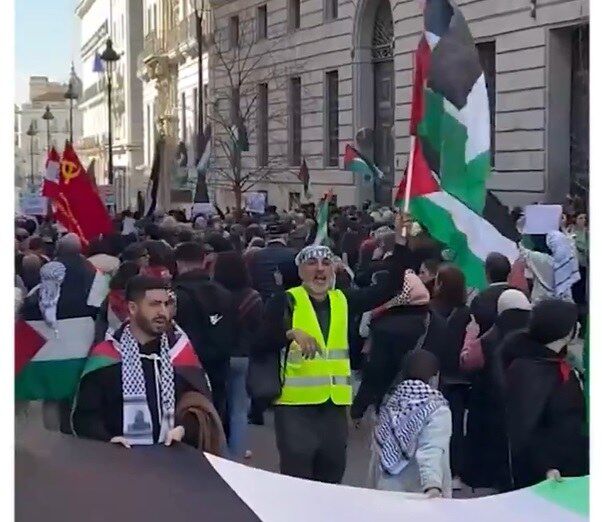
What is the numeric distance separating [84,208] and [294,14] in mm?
→ 2291

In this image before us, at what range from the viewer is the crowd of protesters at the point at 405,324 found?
509 centimetres

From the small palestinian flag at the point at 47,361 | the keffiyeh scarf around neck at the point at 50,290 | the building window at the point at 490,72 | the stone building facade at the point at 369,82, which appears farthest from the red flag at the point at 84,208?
the small palestinian flag at the point at 47,361

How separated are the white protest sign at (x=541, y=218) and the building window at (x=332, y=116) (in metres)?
1.02

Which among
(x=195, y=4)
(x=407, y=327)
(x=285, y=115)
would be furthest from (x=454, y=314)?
(x=195, y=4)

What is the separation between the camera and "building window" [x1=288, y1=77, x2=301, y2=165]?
6.81m

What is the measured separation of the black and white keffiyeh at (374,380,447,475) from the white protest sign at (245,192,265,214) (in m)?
3.24

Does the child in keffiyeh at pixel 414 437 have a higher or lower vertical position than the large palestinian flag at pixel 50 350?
lower

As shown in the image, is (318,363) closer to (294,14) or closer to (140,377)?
(140,377)

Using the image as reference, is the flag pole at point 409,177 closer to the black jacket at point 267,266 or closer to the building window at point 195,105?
the building window at point 195,105

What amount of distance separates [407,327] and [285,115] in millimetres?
1230

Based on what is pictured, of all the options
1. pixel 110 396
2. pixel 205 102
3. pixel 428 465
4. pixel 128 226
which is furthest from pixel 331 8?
pixel 128 226

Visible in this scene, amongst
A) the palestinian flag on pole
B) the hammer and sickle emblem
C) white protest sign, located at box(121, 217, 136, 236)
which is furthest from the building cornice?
white protest sign, located at box(121, 217, 136, 236)

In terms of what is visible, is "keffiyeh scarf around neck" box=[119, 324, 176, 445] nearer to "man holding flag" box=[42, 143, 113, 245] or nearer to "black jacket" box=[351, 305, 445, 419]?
"black jacket" box=[351, 305, 445, 419]

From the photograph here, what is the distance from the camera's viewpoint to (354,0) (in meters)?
6.70
